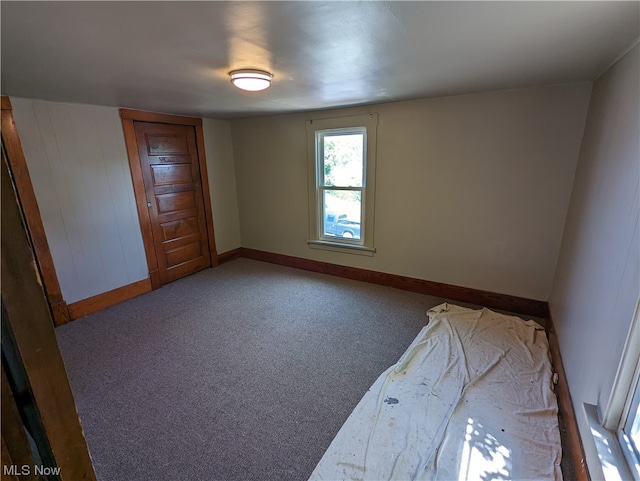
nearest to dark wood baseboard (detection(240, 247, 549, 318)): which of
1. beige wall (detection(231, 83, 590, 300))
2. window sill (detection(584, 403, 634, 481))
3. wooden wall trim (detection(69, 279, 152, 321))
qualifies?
beige wall (detection(231, 83, 590, 300))

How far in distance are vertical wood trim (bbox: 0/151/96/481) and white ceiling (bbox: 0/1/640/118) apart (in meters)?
0.97

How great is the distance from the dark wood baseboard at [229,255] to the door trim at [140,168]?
0.67 metres

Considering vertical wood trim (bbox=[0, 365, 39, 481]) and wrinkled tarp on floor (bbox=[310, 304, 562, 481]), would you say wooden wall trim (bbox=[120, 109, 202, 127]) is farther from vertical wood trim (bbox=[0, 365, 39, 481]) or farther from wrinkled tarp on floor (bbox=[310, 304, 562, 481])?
wrinkled tarp on floor (bbox=[310, 304, 562, 481])

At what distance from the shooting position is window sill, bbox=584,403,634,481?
1.11 meters

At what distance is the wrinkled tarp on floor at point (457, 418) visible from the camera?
4.85 ft

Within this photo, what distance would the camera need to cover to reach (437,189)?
309 cm

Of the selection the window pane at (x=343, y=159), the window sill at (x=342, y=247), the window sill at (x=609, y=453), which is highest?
the window pane at (x=343, y=159)

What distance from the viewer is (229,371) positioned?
222 cm

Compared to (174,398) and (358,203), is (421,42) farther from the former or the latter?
(174,398)

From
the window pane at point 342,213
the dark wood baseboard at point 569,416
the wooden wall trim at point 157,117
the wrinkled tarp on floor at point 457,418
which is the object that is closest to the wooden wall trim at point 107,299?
the wooden wall trim at point 157,117

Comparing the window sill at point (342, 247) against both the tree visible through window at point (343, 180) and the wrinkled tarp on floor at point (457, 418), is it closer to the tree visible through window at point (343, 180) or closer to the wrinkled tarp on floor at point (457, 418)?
the tree visible through window at point (343, 180)

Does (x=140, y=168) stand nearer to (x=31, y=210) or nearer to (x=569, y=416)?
(x=31, y=210)

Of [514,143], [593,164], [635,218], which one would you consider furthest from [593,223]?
[514,143]

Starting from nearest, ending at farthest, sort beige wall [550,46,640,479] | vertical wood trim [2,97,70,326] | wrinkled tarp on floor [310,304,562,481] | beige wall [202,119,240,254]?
beige wall [550,46,640,479] → wrinkled tarp on floor [310,304,562,481] → vertical wood trim [2,97,70,326] → beige wall [202,119,240,254]
